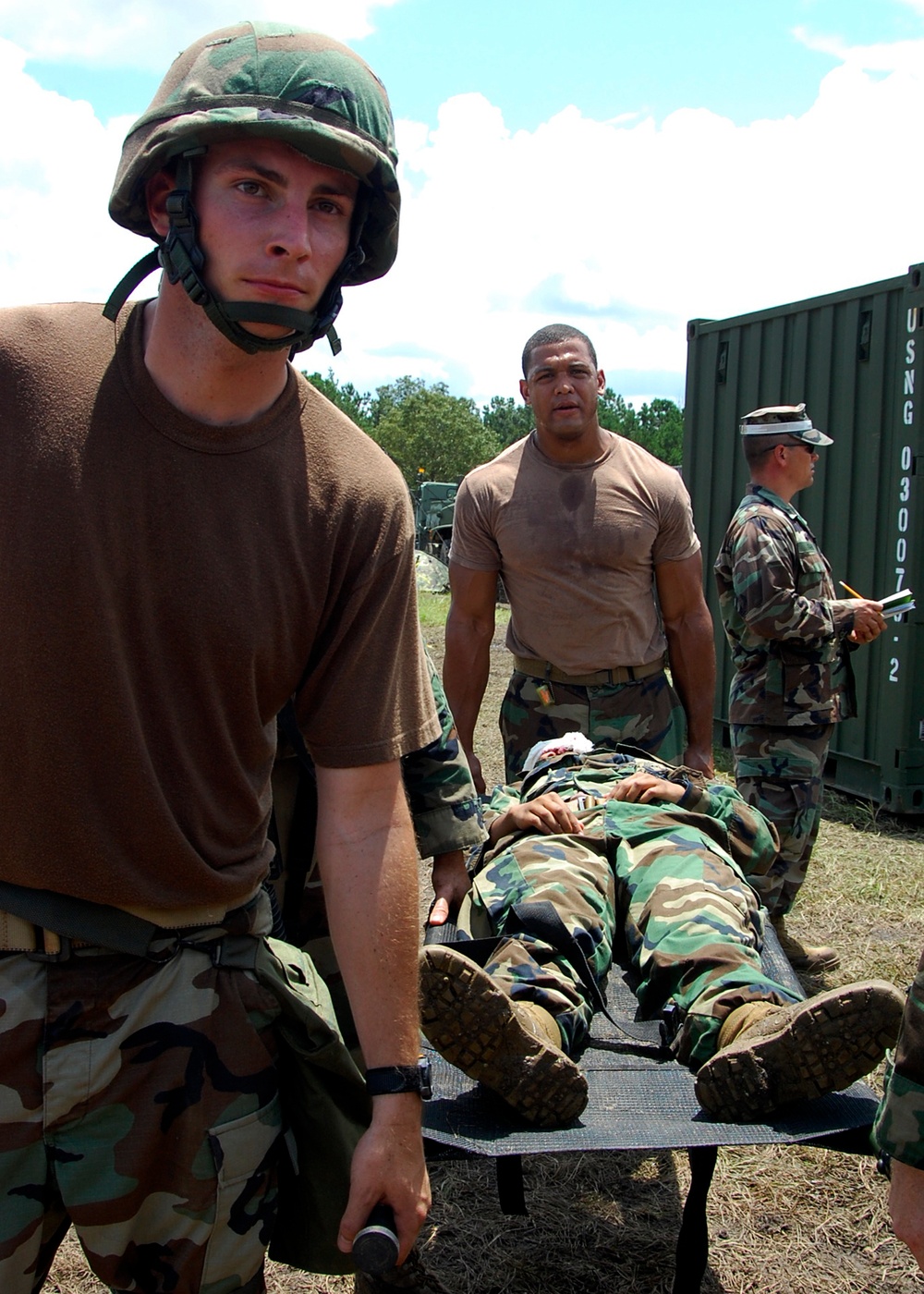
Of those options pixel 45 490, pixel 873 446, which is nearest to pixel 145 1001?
pixel 45 490

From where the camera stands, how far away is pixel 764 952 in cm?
336

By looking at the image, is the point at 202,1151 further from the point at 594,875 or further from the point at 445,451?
the point at 445,451

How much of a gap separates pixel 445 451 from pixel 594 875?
209 ft

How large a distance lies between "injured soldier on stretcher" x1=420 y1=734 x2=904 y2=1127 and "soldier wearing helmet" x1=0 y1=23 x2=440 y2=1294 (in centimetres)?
77

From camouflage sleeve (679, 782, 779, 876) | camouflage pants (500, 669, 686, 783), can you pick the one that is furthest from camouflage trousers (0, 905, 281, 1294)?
camouflage pants (500, 669, 686, 783)

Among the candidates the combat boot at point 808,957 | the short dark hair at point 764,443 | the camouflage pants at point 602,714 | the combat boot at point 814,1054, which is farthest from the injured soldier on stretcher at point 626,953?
the short dark hair at point 764,443

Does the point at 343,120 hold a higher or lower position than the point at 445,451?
lower

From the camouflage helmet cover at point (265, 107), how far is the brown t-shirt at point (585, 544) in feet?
8.44

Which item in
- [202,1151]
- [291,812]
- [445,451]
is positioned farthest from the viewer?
[445,451]

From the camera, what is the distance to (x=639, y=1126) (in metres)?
2.45

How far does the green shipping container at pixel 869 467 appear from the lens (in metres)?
7.00

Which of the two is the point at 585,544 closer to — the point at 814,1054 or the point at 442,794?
the point at 442,794

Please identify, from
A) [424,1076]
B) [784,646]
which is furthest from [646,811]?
[424,1076]

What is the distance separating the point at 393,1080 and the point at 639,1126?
0.95 m
